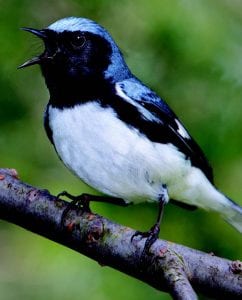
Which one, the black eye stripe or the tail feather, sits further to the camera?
the black eye stripe

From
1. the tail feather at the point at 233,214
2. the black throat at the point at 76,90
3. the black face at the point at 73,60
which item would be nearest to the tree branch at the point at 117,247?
the black throat at the point at 76,90

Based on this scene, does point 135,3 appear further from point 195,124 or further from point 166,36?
point 195,124

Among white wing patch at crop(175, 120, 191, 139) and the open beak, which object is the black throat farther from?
white wing patch at crop(175, 120, 191, 139)

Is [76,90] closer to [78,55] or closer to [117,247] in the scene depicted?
Result: [78,55]

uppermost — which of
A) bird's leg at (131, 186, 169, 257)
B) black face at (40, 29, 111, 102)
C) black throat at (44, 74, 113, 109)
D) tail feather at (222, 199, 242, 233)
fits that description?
black face at (40, 29, 111, 102)

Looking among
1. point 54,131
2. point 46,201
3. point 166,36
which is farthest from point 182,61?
point 46,201

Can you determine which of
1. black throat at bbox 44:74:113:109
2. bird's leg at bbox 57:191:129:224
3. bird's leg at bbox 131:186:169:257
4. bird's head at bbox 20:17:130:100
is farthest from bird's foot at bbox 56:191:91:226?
bird's head at bbox 20:17:130:100

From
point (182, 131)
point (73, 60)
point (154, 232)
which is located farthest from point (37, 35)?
point (154, 232)
